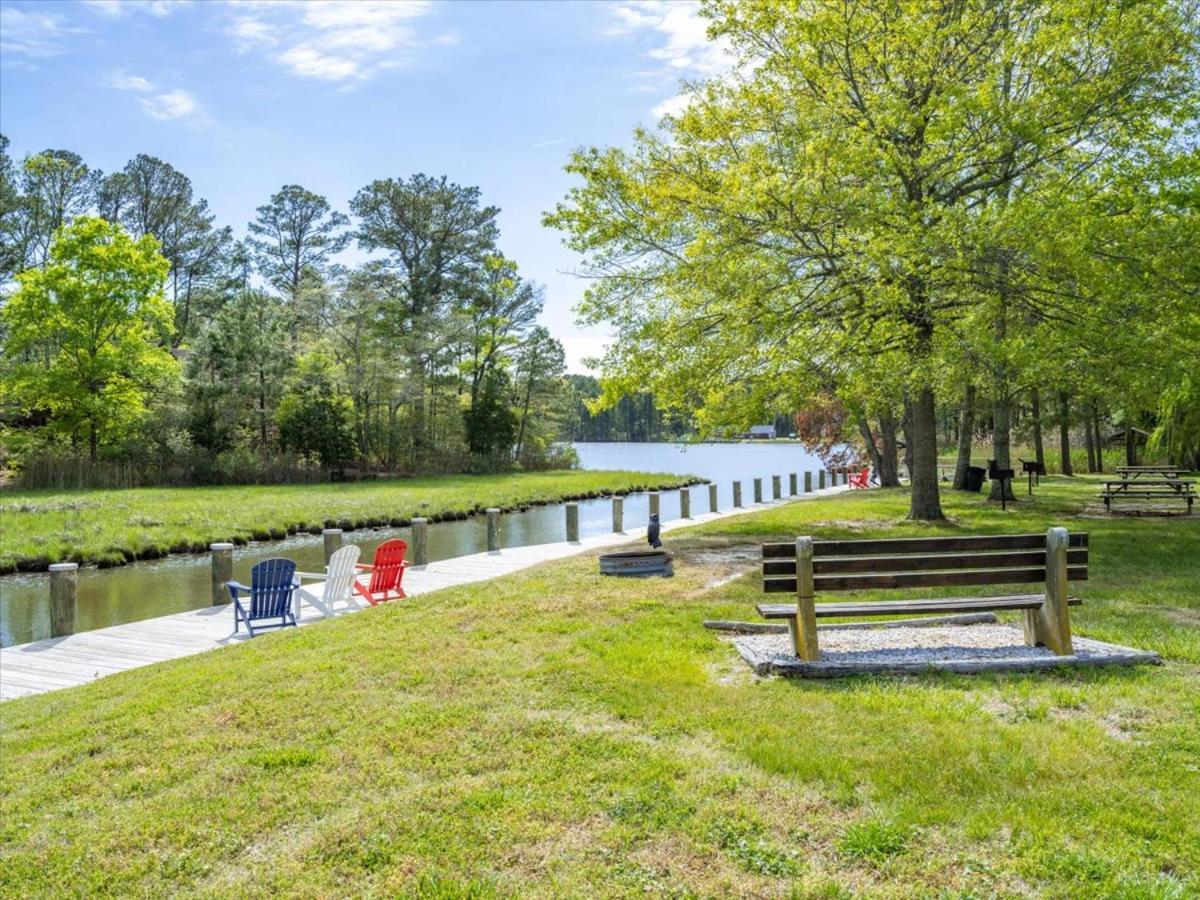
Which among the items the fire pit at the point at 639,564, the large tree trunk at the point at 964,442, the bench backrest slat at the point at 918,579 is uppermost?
the large tree trunk at the point at 964,442

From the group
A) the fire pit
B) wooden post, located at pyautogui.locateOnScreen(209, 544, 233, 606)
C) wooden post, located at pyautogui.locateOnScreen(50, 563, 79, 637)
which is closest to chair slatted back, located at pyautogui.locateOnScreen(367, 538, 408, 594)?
wooden post, located at pyautogui.locateOnScreen(209, 544, 233, 606)

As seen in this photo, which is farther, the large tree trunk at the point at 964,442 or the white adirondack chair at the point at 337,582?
the large tree trunk at the point at 964,442

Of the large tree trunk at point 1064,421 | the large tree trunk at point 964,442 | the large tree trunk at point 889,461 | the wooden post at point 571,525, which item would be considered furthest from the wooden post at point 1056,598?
the large tree trunk at point 1064,421

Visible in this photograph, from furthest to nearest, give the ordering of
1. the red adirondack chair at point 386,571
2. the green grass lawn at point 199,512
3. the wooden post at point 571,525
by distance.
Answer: the wooden post at point 571,525 → the green grass lawn at point 199,512 → the red adirondack chair at point 386,571

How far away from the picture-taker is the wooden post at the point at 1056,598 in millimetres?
5758

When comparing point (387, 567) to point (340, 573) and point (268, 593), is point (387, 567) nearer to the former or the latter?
point (340, 573)

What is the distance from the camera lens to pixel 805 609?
5.72m

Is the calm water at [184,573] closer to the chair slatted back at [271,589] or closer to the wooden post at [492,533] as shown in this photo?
the wooden post at [492,533]

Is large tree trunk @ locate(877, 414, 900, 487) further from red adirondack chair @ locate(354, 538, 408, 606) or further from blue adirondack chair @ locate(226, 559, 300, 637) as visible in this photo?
blue adirondack chair @ locate(226, 559, 300, 637)

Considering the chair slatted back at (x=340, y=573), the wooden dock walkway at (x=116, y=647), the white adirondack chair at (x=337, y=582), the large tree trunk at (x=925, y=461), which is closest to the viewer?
the wooden dock walkway at (x=116, y=647)

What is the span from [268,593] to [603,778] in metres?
6.99

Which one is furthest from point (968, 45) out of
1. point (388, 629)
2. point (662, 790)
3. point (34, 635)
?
point (34, 635)

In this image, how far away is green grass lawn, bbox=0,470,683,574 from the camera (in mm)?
17234

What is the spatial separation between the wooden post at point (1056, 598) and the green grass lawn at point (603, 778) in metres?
0.43
